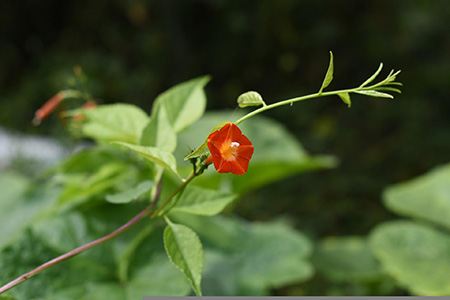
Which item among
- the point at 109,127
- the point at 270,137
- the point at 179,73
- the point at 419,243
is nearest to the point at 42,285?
the point at 109,127

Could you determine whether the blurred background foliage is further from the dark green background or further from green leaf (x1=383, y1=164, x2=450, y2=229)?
green leaf (x1=383, y1=164, x2=450, y2=229)

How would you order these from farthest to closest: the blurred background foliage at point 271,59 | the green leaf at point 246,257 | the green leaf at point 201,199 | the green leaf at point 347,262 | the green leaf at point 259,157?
1. the blurred background foliage at point 271,59
2. the green leaf at point 347,262
3. the green leaf at point 259,157
4. the green leaf at point 246,257
5. the green leaf at point 201,199

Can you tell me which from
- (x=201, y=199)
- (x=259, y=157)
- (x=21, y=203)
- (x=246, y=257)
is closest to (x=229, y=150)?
(x=201, y=199)

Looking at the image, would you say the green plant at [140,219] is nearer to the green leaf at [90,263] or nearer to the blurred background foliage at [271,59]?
the green leaf at [90,263]

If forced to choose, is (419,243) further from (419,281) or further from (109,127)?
(109,127)

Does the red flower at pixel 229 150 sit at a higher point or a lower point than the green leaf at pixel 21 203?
lower

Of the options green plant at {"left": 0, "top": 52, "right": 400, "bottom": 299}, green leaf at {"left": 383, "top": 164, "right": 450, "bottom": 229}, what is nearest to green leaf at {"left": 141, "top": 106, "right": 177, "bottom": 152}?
green plant at {"left": 0, "top": 52, "right": 400, "bottom": 299}

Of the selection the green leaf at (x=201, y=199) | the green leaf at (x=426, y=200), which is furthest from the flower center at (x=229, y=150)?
the green leaf at (x=426, y=200)
